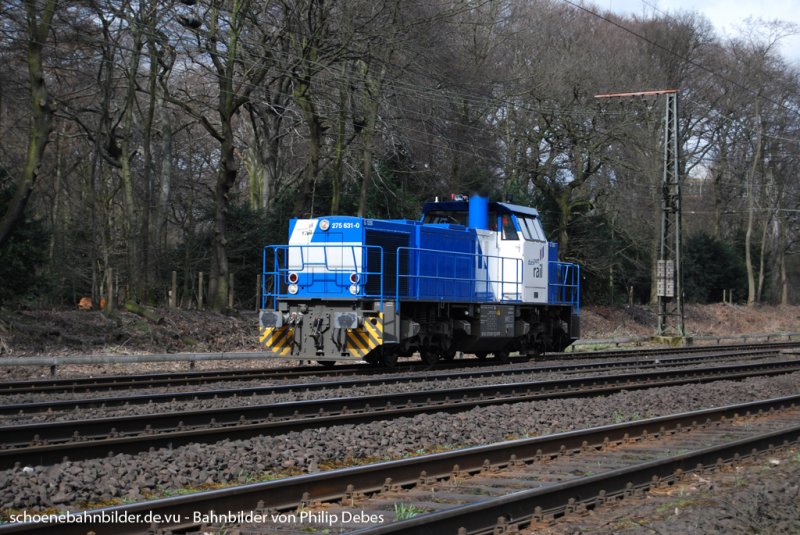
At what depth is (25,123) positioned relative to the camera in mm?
25703

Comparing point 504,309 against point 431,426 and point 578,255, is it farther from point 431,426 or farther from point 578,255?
point 578,255

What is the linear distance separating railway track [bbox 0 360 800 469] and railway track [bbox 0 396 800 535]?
8.04 feet

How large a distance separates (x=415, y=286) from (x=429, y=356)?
2.19m

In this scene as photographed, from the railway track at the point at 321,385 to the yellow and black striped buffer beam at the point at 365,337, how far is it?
78 centimetres

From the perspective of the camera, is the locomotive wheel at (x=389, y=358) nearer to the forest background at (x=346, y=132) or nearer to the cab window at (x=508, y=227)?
the cab window at (x=508, y=227)

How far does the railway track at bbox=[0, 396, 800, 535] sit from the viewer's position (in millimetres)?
5684

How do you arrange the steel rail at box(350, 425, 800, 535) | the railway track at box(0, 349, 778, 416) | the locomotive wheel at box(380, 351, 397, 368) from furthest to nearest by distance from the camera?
the locomotive wheel at box(380, 351, 397, 368) → the railway track at box(0, 349, 778, 416) → the steel rail at box(350, 425, 800, 535)

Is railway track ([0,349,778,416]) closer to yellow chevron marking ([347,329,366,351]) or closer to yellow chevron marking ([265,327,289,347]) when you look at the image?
yellow chevron marking ([347,329,366,351])

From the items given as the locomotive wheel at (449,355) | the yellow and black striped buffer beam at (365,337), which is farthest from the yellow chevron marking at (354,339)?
the locomotive wheel at (449,355)

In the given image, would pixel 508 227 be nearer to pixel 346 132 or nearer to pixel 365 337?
pixel 365 337

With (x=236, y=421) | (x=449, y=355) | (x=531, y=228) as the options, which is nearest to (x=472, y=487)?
(x=236, y=421)

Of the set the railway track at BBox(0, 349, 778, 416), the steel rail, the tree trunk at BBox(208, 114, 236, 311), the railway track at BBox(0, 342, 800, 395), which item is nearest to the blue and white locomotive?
the railway track at BBox(0, 342, 800, 395)

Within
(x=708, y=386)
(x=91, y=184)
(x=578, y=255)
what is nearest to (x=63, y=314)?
(x=91, y=184)

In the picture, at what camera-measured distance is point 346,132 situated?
2883 centimetres
